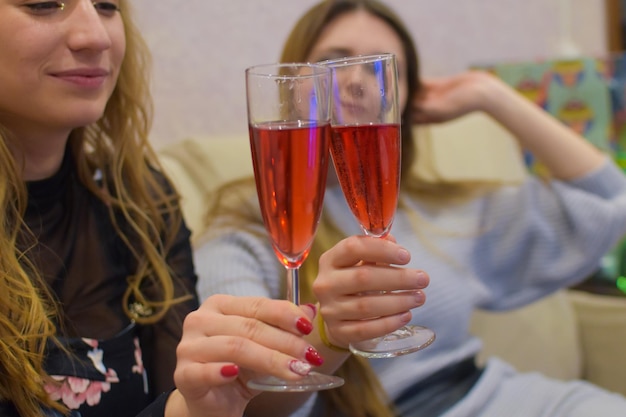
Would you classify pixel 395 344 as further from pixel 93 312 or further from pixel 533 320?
pixel 533 320

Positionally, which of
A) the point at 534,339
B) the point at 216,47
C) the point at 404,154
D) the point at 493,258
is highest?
the point at 216,47

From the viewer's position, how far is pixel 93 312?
95 cm

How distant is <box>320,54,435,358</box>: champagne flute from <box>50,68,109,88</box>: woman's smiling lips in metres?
0.31

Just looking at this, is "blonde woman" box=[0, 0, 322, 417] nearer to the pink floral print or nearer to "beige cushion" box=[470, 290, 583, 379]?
the pink floral print

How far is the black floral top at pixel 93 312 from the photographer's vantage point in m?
0.88

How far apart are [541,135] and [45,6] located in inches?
44.3

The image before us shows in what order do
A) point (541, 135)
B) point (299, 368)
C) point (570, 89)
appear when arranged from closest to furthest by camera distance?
point (299, 368), point (541, 135), point (570, 89)

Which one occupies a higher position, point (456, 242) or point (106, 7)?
point (106, 7)

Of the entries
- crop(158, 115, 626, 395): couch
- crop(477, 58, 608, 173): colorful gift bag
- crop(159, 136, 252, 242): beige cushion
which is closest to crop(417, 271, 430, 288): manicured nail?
crop(159, 136, 252, 242): beige cushion

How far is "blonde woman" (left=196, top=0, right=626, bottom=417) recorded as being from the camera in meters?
1.23

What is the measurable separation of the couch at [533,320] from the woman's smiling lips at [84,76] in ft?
2.25

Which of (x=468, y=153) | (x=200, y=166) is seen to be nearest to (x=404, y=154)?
(x=468, y=153)

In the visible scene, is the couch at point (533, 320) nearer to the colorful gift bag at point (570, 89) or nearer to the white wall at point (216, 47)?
the white wall at point (216, 47)

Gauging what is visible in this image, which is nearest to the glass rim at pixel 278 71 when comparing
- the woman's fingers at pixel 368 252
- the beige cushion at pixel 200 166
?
the woman's fingers at pixel 368 252
